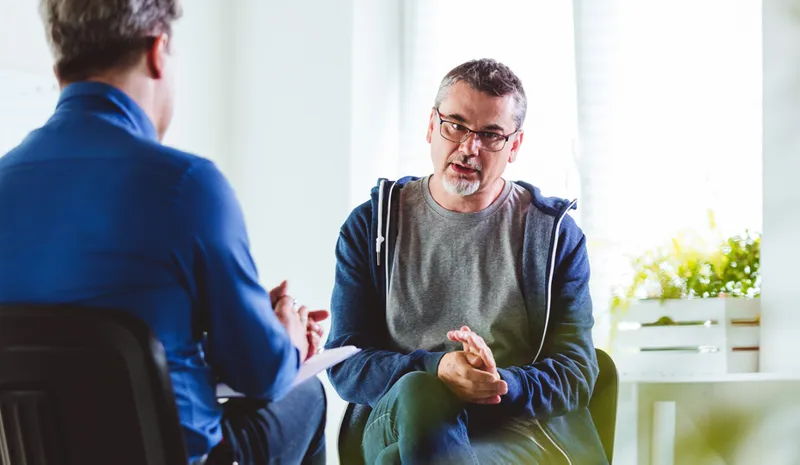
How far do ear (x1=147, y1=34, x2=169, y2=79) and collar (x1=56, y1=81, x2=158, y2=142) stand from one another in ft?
0.19

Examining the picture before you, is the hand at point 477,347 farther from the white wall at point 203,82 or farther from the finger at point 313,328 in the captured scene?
the white wall at point 203,82

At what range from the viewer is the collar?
1.16 meters

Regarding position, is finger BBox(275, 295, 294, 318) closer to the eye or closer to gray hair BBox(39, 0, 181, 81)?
gray hair BBox(39, 0, 181, 81)

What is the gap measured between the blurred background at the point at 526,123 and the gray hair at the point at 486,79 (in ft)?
1.82

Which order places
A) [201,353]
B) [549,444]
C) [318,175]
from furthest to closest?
→ [318,175] → [549,444] → [201,353]

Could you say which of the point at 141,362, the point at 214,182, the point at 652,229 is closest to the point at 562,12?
the point at 652,229

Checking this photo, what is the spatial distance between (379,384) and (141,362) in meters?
0.89

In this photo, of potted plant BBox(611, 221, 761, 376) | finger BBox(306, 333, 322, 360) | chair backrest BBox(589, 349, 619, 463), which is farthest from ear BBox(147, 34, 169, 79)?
potted plant BBox(611, 221, 761, 376)

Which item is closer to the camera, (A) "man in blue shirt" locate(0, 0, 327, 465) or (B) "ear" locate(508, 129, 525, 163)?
(A) "man in blue shirt" locate(0, 0, 327, 465)

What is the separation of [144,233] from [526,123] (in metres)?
2.43

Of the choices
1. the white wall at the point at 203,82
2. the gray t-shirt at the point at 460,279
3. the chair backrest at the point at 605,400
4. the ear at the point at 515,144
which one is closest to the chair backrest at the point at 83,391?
the gray t-shirt at the point at 460,279

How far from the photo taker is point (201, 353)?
3.99ft

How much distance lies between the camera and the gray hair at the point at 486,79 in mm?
1984

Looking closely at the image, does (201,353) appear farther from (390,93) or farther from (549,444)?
(390,93)
